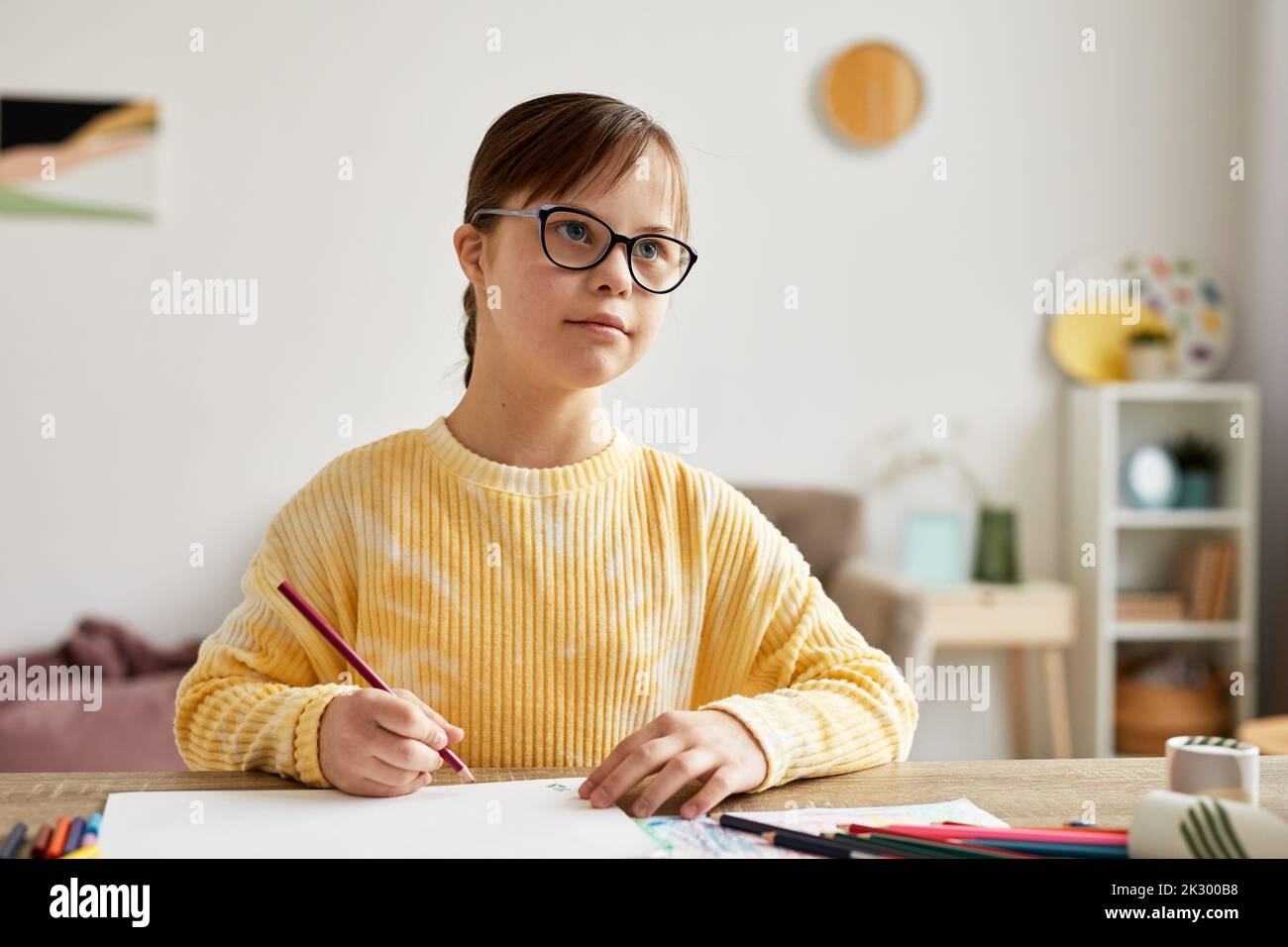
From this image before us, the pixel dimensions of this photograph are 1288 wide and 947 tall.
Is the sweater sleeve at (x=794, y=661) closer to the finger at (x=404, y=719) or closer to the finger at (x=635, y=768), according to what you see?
the finger at (x=635, y=768)

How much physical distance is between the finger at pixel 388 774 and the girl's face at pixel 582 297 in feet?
1.09

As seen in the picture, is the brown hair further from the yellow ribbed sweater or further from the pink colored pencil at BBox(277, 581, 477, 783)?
the pink colored pencil at BBox(277, 581, 477, 783)

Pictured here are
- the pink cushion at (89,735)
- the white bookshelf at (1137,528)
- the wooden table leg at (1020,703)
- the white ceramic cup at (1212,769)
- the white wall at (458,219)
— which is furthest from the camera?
the wooden table leg at (1020,703)

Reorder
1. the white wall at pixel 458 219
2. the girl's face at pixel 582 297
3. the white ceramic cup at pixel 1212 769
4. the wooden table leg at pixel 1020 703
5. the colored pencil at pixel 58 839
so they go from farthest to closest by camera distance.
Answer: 1. the wooden table leg at pixel 1020 703
2. the white wall at pixel 458 219
3. the girl's face at pixel 582 297
4. the white ceramic cup at pixel 1212 769
5. the colored pencil at pixel 58 839

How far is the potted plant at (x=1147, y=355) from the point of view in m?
3.59

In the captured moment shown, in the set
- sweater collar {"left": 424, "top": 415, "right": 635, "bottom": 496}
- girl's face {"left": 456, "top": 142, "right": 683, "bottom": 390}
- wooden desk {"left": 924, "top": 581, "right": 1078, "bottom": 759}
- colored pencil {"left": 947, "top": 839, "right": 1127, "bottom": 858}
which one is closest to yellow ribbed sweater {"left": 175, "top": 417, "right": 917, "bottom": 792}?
sweater collar {"left": 424, "top": 415, "right": 635, "bottom": 496}

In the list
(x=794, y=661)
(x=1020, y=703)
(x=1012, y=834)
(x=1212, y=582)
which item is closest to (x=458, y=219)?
(x=1020, y=703)

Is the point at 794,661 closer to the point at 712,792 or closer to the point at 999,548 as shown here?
the point at 712,792

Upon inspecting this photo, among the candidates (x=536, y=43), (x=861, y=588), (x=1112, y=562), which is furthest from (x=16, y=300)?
(x=1112, y=562)

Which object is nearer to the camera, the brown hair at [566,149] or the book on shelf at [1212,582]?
the brown hair at [566,149]

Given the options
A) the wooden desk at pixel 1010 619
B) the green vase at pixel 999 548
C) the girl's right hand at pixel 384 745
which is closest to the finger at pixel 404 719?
the girl's right hand at pixel 384 745
